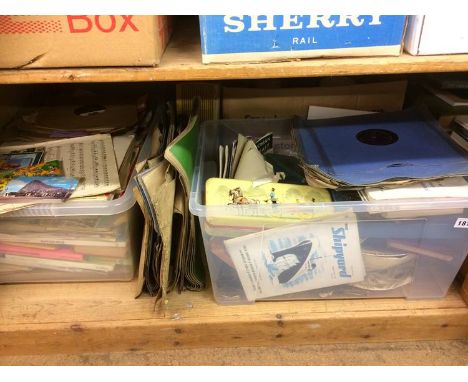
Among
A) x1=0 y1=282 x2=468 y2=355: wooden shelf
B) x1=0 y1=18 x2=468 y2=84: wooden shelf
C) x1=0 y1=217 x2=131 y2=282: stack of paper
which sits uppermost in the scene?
x1=0 y1=18 x2=468 y2=84: wooden shelf

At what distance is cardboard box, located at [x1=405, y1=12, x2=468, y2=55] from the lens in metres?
0.52

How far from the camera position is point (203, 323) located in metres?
0.70

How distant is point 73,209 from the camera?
0.65m

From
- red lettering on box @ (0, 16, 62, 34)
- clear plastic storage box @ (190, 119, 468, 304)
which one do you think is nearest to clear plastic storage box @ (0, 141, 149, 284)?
clear plastic storage box @ (190, 119, 468, 304)

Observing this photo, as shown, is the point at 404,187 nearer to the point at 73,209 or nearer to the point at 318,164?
the point at 318,164

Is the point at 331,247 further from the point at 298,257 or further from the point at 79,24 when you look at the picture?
the point at 79,24

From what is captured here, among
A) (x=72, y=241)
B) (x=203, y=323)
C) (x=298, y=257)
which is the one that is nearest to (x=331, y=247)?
(x=298, y=257)

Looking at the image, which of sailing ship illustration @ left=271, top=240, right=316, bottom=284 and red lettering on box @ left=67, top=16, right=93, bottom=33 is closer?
red lettering on box @ left=67, top=16, right=93, bottom=33

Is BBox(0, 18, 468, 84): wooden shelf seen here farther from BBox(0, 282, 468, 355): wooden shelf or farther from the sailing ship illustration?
BBox(0, 282, 468, 355): wooden shelf

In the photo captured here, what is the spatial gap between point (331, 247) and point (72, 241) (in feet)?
1.39

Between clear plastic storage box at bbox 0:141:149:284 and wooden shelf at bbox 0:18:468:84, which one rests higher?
wooden shelf at bbox 0:18:468:84

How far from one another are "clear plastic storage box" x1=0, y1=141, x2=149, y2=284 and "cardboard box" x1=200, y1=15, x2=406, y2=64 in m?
0.27

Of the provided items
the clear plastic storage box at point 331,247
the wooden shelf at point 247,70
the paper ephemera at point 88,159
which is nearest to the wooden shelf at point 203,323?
the clear plastic storage box at point 331,247

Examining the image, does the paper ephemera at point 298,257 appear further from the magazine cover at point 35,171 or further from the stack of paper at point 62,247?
the magazine cover at point 35,171
